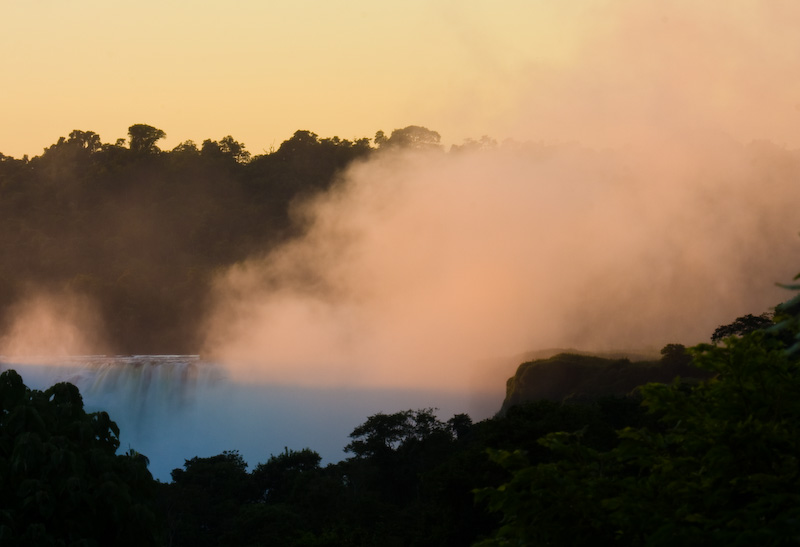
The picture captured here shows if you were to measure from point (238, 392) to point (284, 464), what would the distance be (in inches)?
1287

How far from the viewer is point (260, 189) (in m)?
142

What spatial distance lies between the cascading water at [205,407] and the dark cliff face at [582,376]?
17.2 m

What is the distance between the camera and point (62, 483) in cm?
1596

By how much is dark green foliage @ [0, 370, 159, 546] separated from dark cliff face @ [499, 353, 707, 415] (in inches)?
1623

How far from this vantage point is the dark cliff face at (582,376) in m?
57.5

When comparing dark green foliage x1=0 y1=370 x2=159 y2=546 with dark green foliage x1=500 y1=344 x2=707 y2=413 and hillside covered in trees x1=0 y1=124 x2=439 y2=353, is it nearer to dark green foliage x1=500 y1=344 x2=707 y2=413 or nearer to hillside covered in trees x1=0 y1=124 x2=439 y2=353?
dark green foliage x1=500 y1=344 x2=707 y2=413

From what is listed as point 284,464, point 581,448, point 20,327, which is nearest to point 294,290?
point 20,327

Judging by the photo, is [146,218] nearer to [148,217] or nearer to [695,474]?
[148,217]

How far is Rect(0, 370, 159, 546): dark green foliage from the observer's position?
15.7 meters

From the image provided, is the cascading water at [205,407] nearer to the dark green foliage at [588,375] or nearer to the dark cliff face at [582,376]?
the dark cliff face at [582,376]

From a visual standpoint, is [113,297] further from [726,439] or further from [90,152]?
[726,439]

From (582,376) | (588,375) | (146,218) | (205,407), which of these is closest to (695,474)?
(588,375)

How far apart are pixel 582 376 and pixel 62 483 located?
48726mm

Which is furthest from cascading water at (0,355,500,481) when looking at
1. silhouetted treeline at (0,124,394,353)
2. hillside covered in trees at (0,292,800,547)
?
hillside covered in trees at (0,292,800,547)
